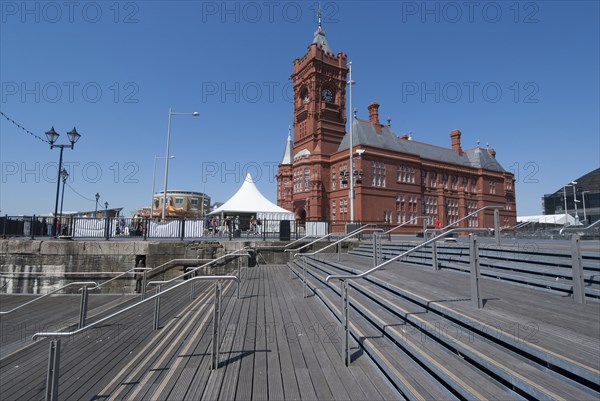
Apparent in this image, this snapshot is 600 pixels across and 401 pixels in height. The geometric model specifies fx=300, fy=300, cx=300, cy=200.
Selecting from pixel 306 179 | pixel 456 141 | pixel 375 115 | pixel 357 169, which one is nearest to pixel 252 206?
pixel 357 169

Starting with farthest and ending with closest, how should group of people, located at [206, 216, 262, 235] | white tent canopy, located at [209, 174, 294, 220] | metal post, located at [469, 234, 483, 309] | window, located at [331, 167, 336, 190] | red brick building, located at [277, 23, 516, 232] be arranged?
window, located at [331, 167, 336, 190] < red brick building, located at [277, 23, 516, 232] < white tent canopy, located at [209, 174, 294, 220] < group of people, located at [206, 216, 262, 235] < metal post, located at [469, 234, 483, 309]

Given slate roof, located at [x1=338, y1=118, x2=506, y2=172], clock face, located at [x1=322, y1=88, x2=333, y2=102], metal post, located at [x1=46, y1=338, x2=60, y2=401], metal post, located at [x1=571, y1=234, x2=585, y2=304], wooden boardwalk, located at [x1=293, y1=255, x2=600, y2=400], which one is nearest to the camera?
wooden boardwalk, located at [x1=293, y1=255, x2=600, y2=400]

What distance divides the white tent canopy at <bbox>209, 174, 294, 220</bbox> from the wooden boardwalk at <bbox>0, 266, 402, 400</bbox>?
66.7 feet

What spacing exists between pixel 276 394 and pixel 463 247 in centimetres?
766

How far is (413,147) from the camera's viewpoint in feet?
161

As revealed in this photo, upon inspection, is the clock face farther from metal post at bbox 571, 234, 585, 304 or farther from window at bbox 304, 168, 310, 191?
metal post at bbox 571, 234, 585, 304

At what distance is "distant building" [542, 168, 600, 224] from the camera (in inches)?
2504

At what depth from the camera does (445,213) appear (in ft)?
150

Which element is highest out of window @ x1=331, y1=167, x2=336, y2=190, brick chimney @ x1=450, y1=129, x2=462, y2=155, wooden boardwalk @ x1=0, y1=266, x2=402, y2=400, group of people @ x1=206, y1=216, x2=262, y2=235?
brick chimney @ x1=450, y1=129, x2=462, y2=155

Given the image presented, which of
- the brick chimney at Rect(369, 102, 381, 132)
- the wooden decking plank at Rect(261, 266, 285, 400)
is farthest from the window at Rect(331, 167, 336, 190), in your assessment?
the wooden decking plank at Rect(261, 266, 285, 400)

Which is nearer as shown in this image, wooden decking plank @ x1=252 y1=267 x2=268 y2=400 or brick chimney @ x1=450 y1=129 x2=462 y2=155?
wooden decking plank @ x1=252 y1=267 x2=268 y2=400

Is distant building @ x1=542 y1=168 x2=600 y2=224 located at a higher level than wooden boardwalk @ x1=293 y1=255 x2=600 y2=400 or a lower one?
higher

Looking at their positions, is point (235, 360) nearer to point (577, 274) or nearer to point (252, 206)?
point (577, 274)

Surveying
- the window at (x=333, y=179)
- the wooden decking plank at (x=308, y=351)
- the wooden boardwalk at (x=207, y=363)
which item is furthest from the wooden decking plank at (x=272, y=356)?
the window at (x=333, y=179)
